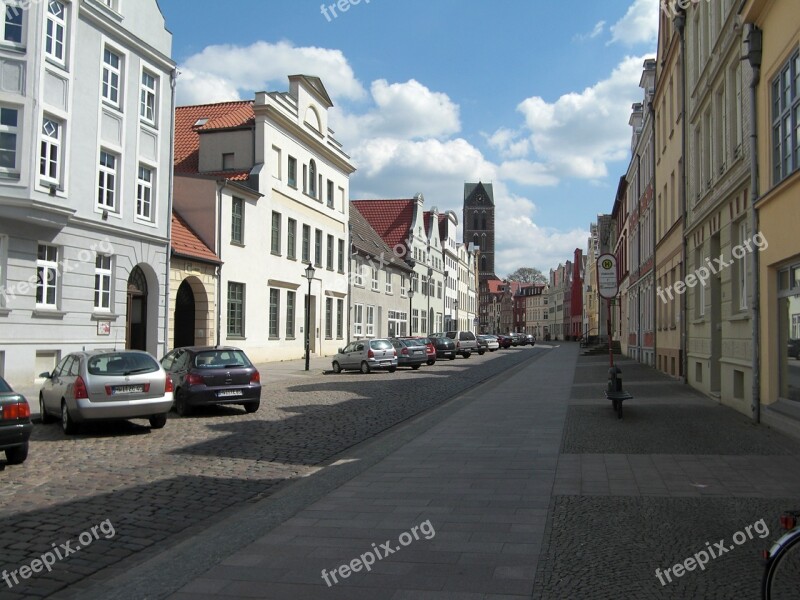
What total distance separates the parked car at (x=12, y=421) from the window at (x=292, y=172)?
28499mm

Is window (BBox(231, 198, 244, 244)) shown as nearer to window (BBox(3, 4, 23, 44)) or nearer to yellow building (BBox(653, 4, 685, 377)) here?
window (BBox(3, 4, 23, 44))

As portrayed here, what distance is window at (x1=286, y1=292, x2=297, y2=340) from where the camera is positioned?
121 ft

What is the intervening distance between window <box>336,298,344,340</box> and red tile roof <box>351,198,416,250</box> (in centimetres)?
2170

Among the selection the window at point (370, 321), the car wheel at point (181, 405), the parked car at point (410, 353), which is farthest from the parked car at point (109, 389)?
the window at point (370, 321)

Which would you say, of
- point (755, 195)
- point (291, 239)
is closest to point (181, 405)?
point (755, 195)

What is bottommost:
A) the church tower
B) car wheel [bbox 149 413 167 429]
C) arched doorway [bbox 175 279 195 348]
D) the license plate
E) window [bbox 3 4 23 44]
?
car wheel [bbox 149 413 167 429]

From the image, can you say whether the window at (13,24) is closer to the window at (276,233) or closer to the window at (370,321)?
the window at (276,233)

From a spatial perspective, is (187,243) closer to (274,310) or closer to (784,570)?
(274,310)

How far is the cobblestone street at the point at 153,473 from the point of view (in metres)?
6.18

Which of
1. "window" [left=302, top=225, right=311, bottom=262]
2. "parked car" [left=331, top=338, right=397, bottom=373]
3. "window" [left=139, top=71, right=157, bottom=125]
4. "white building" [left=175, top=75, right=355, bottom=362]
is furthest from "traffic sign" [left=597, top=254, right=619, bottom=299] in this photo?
"window" [left=302, top=225, right=311, bottom=262]

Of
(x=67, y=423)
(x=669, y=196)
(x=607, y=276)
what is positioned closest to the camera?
(x=67, y=423)

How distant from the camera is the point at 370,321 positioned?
168 ft

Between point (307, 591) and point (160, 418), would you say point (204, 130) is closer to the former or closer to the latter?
point (160, 418)

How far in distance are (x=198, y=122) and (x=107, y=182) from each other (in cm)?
1514
